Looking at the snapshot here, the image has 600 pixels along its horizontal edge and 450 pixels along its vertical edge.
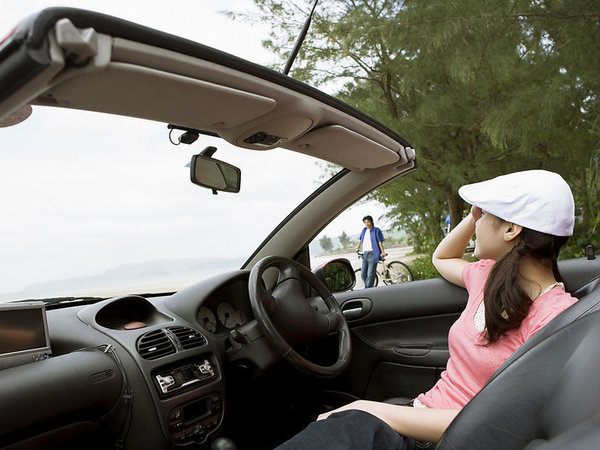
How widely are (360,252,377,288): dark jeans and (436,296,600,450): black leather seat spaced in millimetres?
6611

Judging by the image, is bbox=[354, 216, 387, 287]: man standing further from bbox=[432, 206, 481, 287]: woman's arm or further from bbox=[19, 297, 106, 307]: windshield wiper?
bbox=[19, 297, 106, 307]: windshield wiper

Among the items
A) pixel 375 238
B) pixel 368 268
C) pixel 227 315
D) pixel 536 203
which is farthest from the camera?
pixel 375 238

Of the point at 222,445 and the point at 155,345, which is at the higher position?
the point at 155,345

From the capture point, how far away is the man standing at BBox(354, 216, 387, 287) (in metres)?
7.88

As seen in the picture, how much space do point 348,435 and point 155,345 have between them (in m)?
1.04

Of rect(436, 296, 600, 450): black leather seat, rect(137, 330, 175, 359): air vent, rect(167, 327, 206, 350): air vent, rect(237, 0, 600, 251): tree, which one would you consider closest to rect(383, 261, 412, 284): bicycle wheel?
rect(237, 0, 600, 251): tree

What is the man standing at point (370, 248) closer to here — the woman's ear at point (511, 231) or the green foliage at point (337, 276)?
the green foliage at point (337, 276)

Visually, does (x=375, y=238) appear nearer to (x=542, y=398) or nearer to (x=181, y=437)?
(x=181, y=437)

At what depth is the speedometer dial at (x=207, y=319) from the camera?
2.38m

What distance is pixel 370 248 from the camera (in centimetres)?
805

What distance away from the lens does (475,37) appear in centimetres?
473

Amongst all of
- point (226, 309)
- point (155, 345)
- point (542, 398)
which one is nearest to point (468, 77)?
point (226, 309)

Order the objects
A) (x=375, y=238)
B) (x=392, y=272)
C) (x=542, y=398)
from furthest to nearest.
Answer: (x=392, y=272)
(x=375, y=238)
(x=542, y=398)

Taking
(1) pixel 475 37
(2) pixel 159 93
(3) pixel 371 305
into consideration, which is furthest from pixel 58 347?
(1) pixel 475 37
